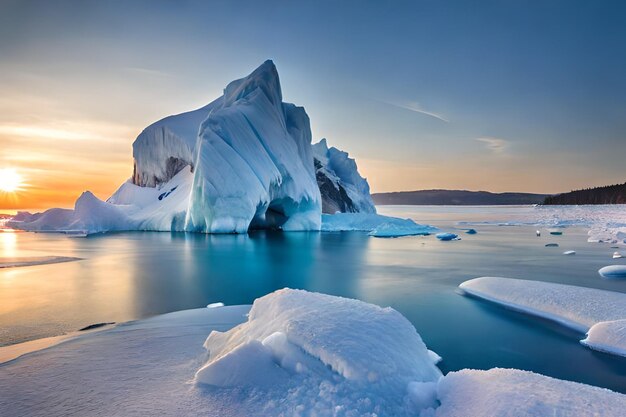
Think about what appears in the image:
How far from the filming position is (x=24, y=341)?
3984 mm

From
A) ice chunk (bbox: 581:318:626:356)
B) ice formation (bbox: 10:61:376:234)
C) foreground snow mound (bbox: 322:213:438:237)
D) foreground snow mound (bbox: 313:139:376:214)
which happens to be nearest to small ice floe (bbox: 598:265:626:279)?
ice chunk (bbox: 581:318:626:356)

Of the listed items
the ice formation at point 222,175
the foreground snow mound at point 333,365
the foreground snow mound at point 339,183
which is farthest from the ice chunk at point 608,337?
the foreground snow mound at point 339,183

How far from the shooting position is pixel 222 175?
1828cm

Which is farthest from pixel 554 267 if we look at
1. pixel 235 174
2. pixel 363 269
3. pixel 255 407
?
pixel 235 174

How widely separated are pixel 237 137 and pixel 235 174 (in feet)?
6.88

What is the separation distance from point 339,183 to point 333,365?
3392 cm

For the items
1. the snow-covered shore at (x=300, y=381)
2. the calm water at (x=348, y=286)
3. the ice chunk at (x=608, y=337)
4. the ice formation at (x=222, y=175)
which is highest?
the ice formation at (x=222, y=175)

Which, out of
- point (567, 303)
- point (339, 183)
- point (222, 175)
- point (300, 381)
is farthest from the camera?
point (339, 183)

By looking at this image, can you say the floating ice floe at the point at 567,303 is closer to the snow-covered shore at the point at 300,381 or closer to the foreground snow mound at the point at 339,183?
the snow-covered shore at the point at 300,381

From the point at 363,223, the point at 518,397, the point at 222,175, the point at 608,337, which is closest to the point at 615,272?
the point at 608,337

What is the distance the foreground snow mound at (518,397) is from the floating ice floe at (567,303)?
2.29m

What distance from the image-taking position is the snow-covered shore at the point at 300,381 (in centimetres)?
213

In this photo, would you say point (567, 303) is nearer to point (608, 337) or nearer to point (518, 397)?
point (608, 337)

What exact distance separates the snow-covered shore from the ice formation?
15.6 m
